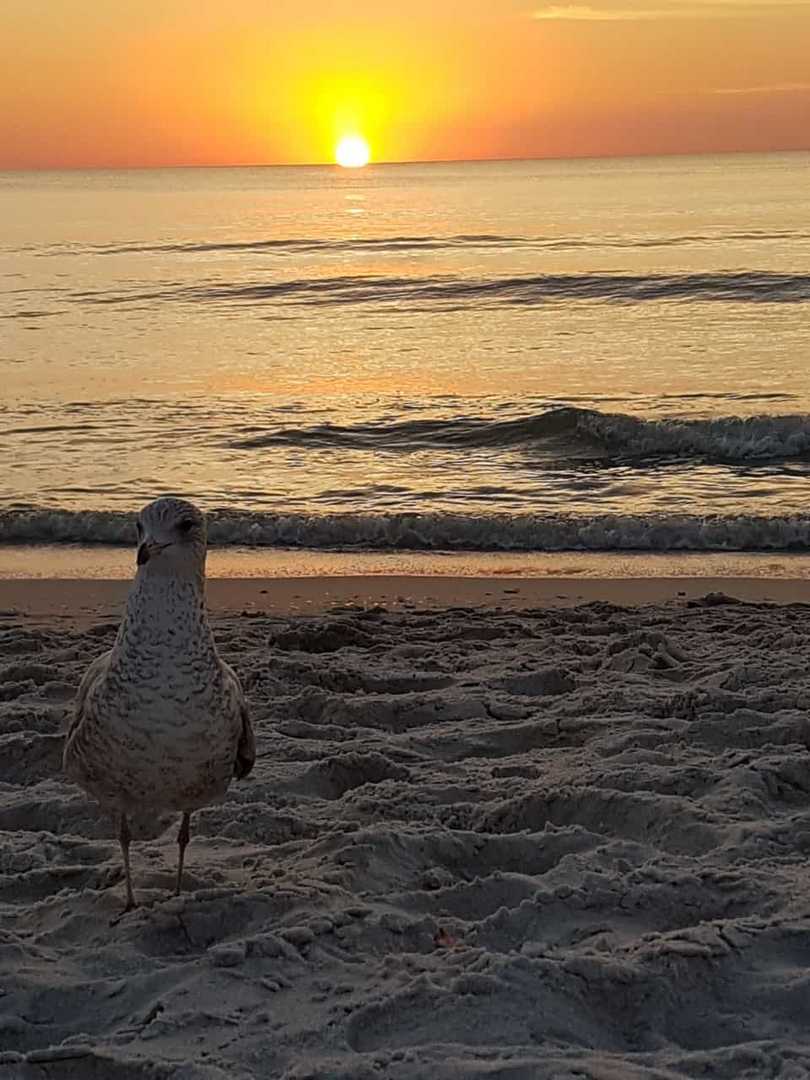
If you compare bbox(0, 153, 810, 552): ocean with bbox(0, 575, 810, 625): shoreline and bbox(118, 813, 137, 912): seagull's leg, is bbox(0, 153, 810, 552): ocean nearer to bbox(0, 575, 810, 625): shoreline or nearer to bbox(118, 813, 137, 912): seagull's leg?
bbox(0, 575, 810, 625): shoreline

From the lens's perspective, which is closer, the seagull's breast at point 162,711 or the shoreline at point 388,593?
the seagull's breast at point 162,711

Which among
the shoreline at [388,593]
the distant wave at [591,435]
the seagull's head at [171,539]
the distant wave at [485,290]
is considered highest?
the distant wave at [485,290]

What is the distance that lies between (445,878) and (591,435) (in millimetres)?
10474

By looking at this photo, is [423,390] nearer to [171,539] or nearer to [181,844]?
[181,844]

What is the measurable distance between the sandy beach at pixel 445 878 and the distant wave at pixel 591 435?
21.5 ft

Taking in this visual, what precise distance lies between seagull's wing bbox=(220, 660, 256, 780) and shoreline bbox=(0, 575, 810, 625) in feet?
12.8

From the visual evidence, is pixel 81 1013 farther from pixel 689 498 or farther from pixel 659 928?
pixel 689 498

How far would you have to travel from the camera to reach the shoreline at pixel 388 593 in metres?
7.97

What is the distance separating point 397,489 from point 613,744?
6707 mm

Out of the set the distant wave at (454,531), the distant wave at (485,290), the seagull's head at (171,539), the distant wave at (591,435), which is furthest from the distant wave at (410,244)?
the seagull's head at (171,539)

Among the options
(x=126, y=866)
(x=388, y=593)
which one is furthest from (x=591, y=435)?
(x=126, y=866)

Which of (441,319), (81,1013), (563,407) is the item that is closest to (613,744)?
(81,1013)

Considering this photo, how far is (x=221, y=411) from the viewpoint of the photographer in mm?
15711

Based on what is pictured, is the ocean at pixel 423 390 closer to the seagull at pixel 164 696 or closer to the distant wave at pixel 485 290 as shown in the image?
the distant wave at pixel 485 290
